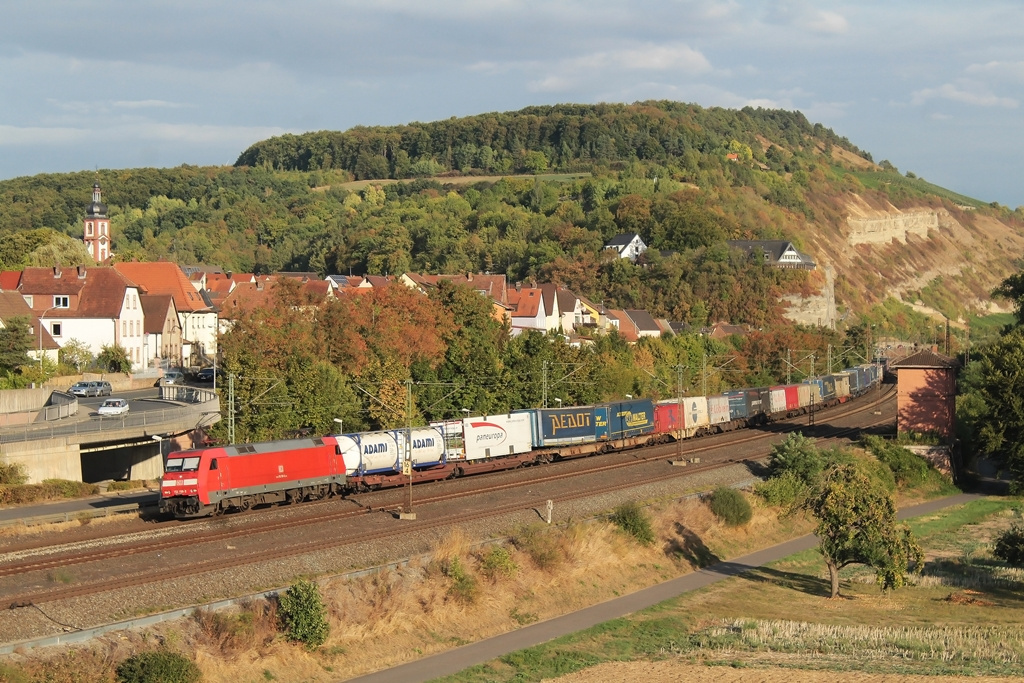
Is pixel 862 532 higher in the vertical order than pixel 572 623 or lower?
higher

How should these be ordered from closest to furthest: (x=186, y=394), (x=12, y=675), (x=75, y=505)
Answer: (x=12, y=675), (x=75, y=505), (x=186, y=394)

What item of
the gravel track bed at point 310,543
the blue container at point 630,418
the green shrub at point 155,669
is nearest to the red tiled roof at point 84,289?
the blue container at point 630,418

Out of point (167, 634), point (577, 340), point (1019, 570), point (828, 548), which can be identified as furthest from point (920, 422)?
point (167, 634)

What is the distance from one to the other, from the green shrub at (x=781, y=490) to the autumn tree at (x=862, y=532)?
12.6 metres

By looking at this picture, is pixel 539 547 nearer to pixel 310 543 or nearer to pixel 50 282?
pixel 310 543

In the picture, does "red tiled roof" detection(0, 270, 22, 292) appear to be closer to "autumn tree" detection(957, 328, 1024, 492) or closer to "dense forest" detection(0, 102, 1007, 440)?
"dense forest" detection(0, 102, 1007, 440)

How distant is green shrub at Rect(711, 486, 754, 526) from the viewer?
50.3m

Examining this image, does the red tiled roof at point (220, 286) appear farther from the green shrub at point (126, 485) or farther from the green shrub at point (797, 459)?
Result: the green shrub at point (797, 459)

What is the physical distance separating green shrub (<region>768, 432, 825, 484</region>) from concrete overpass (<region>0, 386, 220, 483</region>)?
1183 inches

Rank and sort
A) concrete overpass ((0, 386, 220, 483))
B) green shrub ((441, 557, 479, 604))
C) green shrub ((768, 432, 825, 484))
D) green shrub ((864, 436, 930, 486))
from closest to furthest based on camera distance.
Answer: green shrub ((441, 557, 479, 604))
concrete overpass ((0, 386, 220, 483))
green shrub ((768, 432, 825, 484))
green shrub ((864, 436, 930, 486))

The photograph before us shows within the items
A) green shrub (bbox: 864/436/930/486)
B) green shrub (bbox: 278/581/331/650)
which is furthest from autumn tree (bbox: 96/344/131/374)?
green shrub (bbox: 278/581/331/650)

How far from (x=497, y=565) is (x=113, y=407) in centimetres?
3050

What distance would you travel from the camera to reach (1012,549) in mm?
45031

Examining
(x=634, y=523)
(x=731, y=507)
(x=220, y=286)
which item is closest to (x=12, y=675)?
(x=634, y=523)
